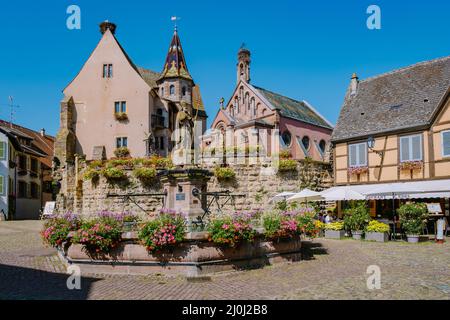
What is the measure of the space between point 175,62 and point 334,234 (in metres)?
27.3

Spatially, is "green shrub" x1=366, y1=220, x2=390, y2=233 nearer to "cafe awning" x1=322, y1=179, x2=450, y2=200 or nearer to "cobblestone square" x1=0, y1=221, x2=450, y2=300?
"cafe awning" x1=322, y1=179, x2=450, y2=200

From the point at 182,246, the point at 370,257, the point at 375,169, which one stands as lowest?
the point at 370,257

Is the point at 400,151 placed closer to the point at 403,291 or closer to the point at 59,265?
the point at 403,291

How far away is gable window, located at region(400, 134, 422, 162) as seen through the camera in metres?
23.2

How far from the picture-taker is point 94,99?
37.1m

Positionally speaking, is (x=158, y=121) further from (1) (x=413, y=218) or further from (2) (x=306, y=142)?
(1) (x=413, y=218)

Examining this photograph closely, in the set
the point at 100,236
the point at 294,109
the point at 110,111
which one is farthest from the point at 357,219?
the point at 294,109

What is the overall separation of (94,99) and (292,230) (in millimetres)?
30049

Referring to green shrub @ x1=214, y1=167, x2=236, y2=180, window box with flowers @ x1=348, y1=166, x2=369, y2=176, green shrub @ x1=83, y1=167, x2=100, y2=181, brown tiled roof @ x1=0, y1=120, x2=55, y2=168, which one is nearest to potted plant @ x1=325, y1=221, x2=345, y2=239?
window box with flowers @ x1=348, y1=166, x2=369, y2=176

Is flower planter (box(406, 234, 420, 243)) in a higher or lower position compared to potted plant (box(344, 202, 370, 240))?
lower

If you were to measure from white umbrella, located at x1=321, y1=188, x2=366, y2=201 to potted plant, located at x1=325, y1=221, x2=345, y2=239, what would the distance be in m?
1.30

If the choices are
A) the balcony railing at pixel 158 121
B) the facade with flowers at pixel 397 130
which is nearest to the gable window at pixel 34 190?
the balcony railing at pixel 158 121

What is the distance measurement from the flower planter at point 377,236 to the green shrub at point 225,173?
383 inches
